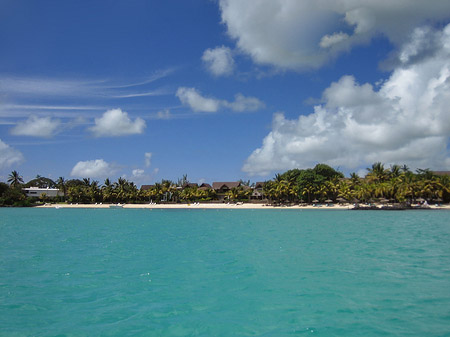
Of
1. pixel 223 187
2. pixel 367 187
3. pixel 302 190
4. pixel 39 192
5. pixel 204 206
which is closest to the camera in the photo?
pixel 367 187

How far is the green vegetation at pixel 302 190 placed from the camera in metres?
71.4

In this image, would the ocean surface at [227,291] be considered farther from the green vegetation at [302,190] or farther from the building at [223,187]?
the building at [223,187]

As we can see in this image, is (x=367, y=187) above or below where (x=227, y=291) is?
above

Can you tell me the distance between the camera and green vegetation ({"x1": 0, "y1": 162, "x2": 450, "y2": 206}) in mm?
71438

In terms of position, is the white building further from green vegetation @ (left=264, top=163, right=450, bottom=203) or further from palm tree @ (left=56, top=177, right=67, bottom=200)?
green vegetation @ (left=264, top=163, right=450, bottom=203)

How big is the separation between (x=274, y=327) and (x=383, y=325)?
2652 millimetres

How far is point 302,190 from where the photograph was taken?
8100 centimetres

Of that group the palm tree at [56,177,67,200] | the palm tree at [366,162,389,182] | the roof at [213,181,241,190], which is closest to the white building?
the palm tree at [56,177,67,200]

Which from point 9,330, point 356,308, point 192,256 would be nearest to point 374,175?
point 192,256

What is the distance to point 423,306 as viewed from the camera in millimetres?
9898

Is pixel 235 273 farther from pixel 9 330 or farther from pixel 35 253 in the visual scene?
pixel 35 253

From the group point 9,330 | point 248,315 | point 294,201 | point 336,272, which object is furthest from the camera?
point 294,201

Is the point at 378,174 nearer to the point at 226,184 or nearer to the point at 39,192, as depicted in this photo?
the point at 226,184

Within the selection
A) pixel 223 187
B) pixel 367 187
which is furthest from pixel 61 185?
pixel 367 187
